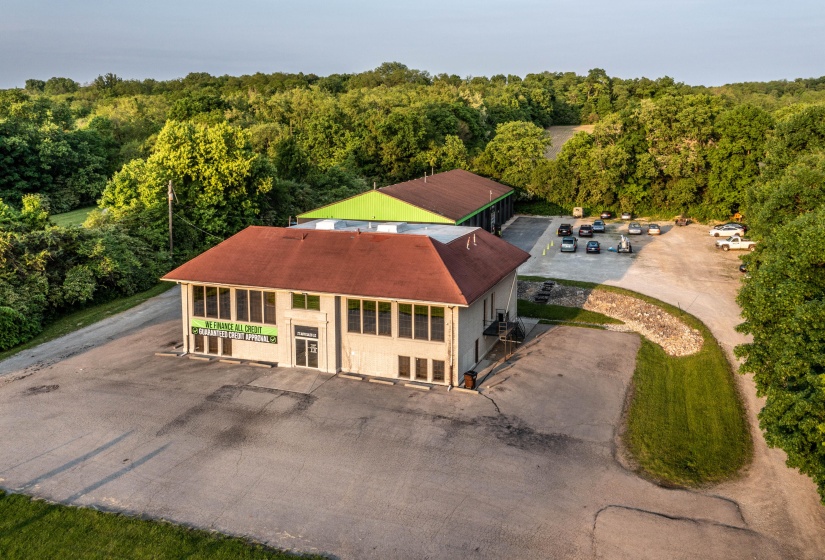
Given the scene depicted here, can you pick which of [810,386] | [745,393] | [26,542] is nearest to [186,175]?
[26,542]

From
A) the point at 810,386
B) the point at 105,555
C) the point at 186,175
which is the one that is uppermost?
the point at 186,175

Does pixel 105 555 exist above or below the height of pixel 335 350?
below

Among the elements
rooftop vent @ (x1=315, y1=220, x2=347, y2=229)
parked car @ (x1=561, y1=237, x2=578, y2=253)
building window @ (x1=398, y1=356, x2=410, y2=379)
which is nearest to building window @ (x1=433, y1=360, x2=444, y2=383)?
building window @ (x1=398, y1=356, x2=410, y2=379)

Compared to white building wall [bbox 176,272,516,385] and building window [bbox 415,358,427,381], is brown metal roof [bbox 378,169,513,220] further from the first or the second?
building window [bbox 415,358,427,381]

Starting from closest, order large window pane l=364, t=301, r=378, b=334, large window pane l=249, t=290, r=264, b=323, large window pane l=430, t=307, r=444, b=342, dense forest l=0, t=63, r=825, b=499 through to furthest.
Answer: dense forest l=0, t=63, r=825, b=499
large window pane l=430, t=307, r=444, b=342
large window pane l=364, t=301, r=378, b=334
large window pane l=249, t=290, r=264, b=323

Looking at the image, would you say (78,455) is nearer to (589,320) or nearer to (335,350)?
(335,350)

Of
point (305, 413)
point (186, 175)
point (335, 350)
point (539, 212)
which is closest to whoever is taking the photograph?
point (305, 413)

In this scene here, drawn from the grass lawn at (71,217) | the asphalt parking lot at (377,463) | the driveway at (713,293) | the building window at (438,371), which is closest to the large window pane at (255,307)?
the asphalt parking lot at (377,463)

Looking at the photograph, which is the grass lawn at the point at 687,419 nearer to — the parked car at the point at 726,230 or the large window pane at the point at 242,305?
the large window pane at the point at 242,305
